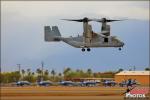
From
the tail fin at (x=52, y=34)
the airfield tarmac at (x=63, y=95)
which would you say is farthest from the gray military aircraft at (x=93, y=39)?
the airfield tarmac at (x=63, y=95)

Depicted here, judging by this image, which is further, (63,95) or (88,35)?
(63,95)

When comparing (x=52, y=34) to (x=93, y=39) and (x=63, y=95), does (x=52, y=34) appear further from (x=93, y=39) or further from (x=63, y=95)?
(x=63, y=95)

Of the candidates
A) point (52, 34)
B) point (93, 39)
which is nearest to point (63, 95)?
point (52, 34)

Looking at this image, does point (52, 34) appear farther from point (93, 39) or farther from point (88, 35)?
point (88, 35)

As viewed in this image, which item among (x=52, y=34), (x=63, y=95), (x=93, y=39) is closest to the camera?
(x=93, y=39)

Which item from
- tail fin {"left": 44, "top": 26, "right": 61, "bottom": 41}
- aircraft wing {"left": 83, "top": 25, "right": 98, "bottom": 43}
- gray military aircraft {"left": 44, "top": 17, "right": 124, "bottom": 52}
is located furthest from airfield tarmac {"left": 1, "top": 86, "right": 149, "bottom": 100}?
aircraft wing {"left": 83, "top": 25, "right": 98, "bottom": 43}

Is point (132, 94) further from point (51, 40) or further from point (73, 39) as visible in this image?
point (51, 40)

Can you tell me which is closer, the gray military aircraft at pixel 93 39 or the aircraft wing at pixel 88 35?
the gray military aircraft at pixel 93 39

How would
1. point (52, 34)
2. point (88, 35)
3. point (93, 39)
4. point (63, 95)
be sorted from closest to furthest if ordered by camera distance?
point (88, 35)
point (93, 39)
point (52, 34)
point (63, 95)

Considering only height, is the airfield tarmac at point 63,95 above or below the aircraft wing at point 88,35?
below

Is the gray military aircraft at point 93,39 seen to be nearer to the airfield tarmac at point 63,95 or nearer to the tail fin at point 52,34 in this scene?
the tail fin at point 52,34

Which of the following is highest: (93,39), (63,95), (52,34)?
(52,34)

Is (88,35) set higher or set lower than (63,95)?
higher

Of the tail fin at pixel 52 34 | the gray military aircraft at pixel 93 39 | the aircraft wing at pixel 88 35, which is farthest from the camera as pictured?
the tail fin at pixel 52 34
